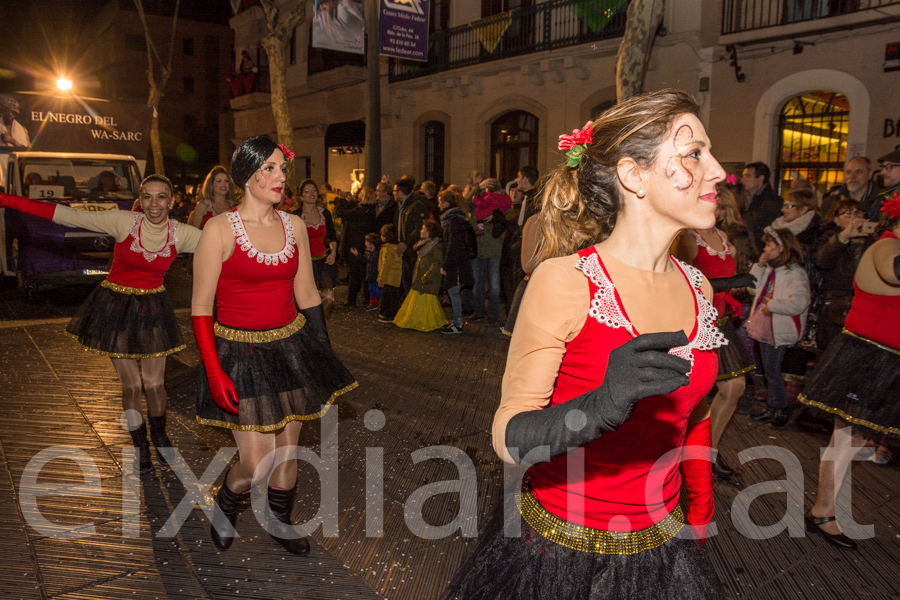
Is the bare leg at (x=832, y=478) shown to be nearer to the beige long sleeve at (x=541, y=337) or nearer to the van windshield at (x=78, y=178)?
the beige long sleeve at (x=541, y=337)

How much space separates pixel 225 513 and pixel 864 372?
3599 millimetres

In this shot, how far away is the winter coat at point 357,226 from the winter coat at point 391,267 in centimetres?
114

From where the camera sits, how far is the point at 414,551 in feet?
11.9

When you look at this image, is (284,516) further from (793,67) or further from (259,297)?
(793,67)

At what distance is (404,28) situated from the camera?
14.5 metres

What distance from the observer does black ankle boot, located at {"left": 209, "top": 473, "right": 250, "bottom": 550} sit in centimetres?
344

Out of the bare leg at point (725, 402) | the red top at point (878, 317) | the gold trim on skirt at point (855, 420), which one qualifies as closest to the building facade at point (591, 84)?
the bare leg at point (725, 402)

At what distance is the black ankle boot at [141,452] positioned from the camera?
4.52 metres

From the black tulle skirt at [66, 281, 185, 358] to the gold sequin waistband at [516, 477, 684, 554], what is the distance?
3.59 m

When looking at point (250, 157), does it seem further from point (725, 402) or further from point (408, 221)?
point (408, 221)

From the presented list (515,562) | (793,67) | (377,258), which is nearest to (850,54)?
(793,67)

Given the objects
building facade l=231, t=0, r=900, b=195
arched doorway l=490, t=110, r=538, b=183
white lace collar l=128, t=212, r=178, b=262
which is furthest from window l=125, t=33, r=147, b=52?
white lace collar l=128, t=212, r=178, b=262

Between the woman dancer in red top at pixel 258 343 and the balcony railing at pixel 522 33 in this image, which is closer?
the woman dancer in red top at pixel 258 343

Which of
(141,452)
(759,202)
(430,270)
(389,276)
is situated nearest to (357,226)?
(389,276)
